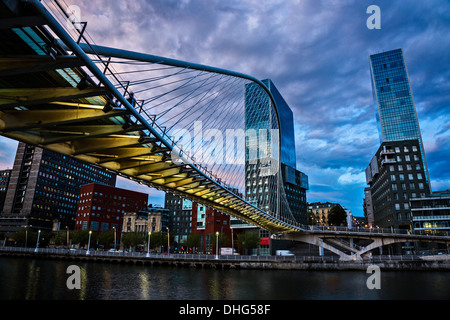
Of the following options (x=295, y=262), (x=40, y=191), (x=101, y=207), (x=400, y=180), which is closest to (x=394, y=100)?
(x=400, y=180)

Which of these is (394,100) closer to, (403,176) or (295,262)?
(403,176)

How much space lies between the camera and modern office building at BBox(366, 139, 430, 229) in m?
85.8

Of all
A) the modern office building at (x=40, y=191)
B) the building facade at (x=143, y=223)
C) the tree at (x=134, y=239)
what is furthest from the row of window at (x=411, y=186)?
the modern office building at (x=40, y=191)

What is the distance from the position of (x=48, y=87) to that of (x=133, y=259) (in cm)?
5364

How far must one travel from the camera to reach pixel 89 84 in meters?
12.1

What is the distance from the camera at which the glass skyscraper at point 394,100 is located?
9669cm

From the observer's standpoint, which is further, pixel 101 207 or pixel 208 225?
pixel 101 207

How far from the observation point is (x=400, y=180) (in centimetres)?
8900

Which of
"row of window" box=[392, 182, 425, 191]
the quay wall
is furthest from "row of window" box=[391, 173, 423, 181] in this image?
the quay wall

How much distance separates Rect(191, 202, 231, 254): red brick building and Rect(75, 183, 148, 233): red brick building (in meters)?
33.5

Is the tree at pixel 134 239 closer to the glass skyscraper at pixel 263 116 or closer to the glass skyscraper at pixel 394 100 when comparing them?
the glass skyscraper at pixel 263 116

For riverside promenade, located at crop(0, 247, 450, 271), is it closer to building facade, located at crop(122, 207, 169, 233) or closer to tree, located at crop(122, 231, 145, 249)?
tree, located at crop(122, 231, 145, 249)

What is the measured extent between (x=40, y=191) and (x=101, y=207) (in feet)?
133
